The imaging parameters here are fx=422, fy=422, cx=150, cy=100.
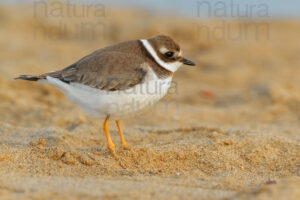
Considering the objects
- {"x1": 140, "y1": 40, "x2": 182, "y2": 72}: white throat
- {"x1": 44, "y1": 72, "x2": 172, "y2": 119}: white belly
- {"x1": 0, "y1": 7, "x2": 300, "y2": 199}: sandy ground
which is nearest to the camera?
{"x1": 0, "y1": 7, "x2": 300, "y2": 199}: sandy ground

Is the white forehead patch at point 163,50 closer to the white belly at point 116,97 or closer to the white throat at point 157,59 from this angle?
the white throat at point 157,59

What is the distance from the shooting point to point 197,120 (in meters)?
7.69

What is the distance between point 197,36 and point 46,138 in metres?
7.61

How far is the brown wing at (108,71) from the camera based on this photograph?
16.2 feet

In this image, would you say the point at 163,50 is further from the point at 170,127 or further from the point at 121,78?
the point at 170,127

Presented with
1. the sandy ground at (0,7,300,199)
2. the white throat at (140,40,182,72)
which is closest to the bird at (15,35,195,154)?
the white throat at (140,40,182,72)

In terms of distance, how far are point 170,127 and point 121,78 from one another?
7.10 feet

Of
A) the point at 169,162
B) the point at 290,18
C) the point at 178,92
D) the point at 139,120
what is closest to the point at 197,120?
the point at 139,120

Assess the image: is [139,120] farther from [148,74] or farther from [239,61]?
[239,61]

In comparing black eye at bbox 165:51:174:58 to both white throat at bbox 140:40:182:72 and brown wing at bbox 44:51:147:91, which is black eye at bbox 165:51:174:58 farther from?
brown wing at bbox 44:51:147:91

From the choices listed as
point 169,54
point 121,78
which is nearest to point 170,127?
point 169,54

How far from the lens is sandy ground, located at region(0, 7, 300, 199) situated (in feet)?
13.2

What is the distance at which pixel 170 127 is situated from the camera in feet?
22.6

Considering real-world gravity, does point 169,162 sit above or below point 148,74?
below
